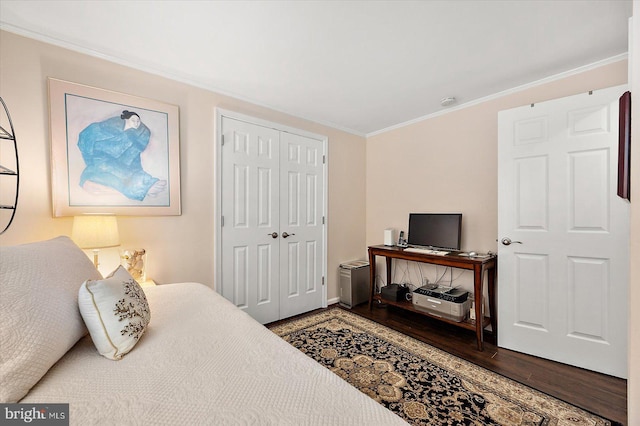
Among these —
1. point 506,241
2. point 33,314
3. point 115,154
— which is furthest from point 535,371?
point 115,154

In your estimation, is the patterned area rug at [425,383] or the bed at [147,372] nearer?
the bed at [147,372]

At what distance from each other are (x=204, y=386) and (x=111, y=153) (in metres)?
2.03

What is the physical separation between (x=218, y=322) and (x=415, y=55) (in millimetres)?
2268

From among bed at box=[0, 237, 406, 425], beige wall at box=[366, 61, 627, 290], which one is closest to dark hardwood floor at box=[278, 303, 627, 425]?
beige wall at box=[366, 61, 627, 290]

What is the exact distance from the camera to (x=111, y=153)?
2.09 meters

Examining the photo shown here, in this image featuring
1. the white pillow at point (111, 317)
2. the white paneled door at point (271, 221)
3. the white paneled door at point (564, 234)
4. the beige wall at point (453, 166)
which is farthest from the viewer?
the white paneled door at point (271, 221)

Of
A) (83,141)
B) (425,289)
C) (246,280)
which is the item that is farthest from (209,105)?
(425,289)

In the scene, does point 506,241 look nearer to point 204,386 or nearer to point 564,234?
point 564,234

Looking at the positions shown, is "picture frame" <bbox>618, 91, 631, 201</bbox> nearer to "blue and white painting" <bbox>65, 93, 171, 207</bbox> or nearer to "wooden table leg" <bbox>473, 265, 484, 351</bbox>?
"wooden table leg" <bbox>473, 265, 484, 351</bbox>

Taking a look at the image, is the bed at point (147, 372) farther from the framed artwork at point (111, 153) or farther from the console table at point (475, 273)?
the console table at point (475, 273)

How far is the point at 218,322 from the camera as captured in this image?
1307 millimetres

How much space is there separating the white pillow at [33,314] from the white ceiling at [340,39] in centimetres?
150

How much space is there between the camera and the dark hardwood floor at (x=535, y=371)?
175 cm

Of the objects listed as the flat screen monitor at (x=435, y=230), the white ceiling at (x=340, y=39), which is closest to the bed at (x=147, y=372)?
the white ceiling at (x=340, y=39)
